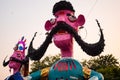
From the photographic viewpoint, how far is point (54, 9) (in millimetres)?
4859

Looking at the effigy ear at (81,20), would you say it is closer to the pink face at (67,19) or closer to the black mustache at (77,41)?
the pink face at (67,19)

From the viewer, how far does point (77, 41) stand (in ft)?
14.6

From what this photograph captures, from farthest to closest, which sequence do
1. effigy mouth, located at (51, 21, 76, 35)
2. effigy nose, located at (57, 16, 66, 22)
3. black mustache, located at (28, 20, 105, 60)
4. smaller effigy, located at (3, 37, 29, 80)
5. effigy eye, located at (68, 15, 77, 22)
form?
smaller effigy, located at (3, 37, 29, 80) → effigy eye, located at (68, 15, 77, 22) → effigy nose, located at (57, 16, 66, 22) → effigy mouth, located at (51, 21, 76, 35) → black mustache, located at (28, 20, 105, 60)

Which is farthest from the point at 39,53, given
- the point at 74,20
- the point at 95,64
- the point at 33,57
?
the point at 95,64

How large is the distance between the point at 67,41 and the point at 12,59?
7.69 feet

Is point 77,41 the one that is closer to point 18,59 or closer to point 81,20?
point 81,20

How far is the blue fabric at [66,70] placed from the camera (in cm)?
438

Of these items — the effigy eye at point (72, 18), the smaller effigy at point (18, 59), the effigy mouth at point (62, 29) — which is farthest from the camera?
the smaller effigy at point (18, 59)

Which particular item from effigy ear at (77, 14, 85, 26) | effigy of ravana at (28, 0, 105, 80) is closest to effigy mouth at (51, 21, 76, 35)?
effigy of ravana at (28, 0, 105, 80)

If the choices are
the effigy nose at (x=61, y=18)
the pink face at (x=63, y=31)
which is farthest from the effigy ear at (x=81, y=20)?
the effigy nose at (x=61, y=18)

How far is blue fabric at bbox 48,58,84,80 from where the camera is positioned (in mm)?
4375

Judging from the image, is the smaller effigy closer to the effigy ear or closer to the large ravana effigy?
the large ravana effigy

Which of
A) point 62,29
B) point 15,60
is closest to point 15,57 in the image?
point 15,60

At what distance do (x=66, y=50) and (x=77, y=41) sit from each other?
26 cm
